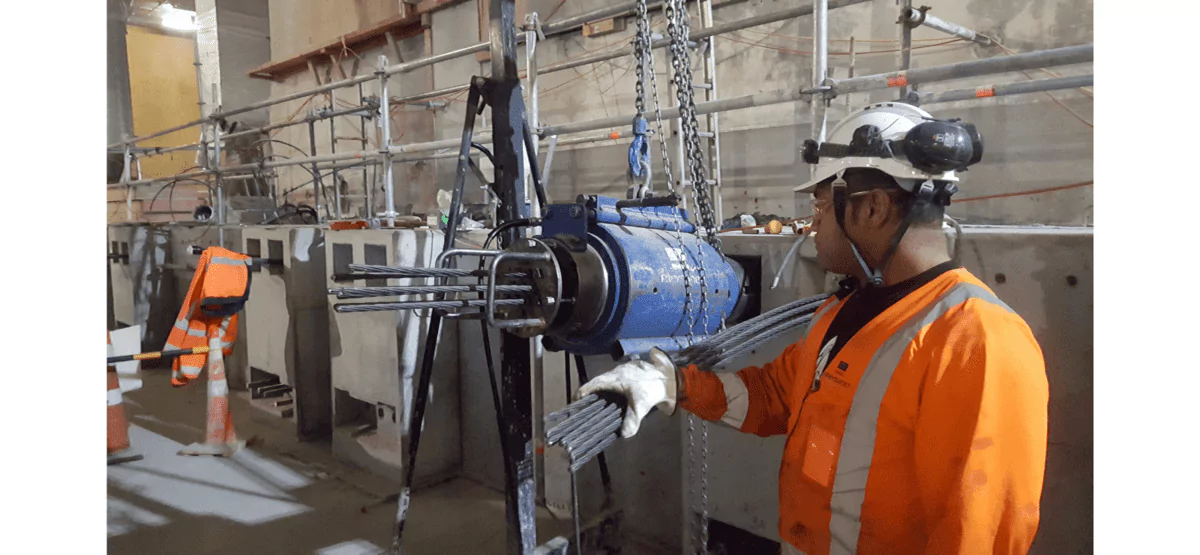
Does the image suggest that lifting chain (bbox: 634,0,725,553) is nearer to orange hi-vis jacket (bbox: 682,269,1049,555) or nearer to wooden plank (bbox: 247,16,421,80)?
orange hi-vis jacket (bbox: 682,269,1049,555)

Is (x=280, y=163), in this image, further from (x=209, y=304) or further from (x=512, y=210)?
(x=512, y=210)

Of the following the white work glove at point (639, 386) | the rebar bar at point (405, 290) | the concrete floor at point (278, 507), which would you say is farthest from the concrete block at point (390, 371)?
the white work glove at point (639, 386)

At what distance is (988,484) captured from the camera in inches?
52.8

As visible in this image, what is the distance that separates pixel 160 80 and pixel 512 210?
11837 millimetres

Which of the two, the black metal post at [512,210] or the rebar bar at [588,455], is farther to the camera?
the black metal post at [512,210]

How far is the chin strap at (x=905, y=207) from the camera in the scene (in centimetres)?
163

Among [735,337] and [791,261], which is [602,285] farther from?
[791,261]

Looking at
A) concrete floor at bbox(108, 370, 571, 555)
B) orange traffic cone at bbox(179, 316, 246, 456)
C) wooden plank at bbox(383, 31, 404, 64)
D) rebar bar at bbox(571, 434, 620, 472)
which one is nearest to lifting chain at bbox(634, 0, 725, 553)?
rebar bar at bbox(571, 434, 620, 472)

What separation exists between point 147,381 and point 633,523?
6.57m

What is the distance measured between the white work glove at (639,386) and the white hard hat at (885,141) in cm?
70

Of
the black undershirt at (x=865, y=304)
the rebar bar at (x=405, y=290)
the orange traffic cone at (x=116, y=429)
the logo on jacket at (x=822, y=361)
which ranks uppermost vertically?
the rebar bar at (x=405, y=290)

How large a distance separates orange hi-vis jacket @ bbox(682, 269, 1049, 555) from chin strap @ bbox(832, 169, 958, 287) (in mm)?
120

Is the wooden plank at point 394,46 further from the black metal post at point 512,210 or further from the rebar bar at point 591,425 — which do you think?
the rebar bar at point 591,425

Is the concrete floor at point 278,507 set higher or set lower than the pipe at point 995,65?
lower
